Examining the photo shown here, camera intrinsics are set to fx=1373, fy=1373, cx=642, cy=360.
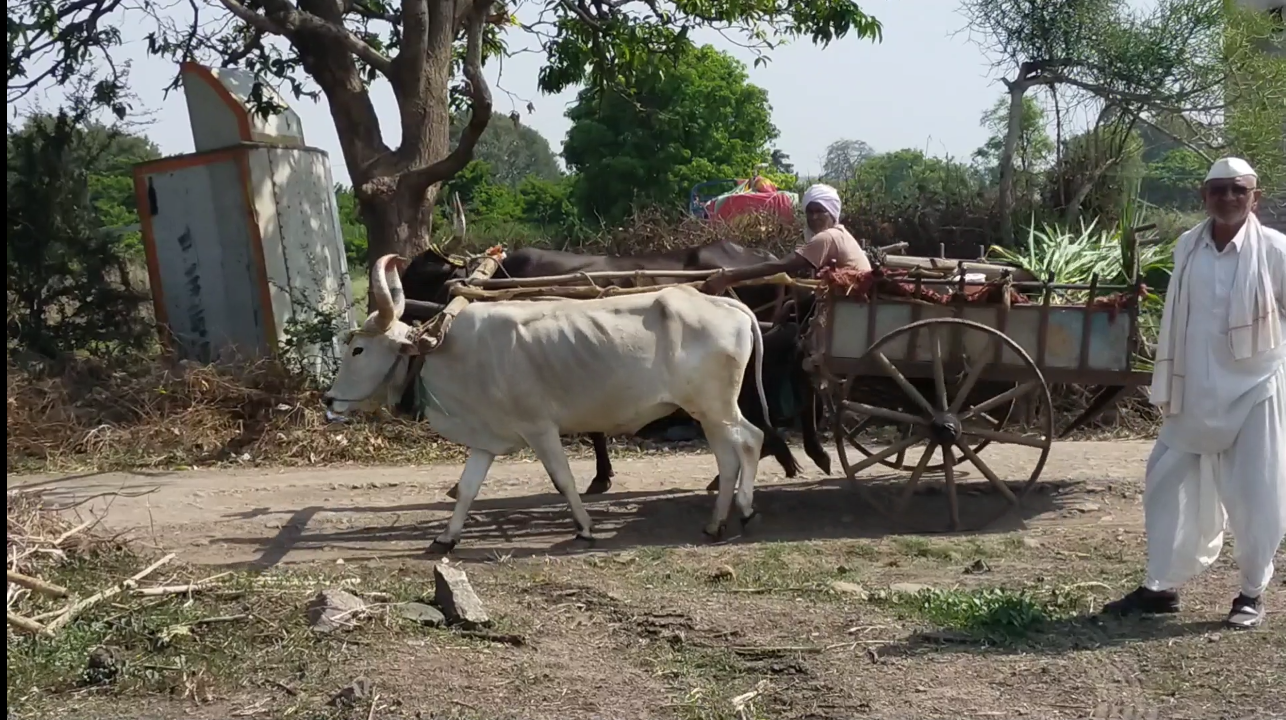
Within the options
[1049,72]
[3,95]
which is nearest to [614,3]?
[1049,72]

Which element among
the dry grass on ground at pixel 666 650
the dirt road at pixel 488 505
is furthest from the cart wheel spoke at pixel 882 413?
Result: the dry grass on ground at pixel 666 650

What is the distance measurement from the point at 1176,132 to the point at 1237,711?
412 inches

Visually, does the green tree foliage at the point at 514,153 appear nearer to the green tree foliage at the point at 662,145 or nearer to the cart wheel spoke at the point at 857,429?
the green tree foliage at the point at 662,145

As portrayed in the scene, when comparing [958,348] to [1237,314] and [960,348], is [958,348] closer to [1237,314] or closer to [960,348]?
[960,348]

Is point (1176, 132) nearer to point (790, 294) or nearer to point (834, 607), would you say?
point (790, 294)

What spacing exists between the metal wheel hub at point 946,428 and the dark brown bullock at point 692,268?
1032mm

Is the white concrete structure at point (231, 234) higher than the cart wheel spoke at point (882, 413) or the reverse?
higher

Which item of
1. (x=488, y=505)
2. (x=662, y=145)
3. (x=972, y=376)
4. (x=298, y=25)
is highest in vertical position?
(x=298, y=25)

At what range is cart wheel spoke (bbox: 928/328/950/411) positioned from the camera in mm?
7480

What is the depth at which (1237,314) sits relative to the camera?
520 centimetres

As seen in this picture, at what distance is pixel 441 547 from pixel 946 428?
2.80 meters

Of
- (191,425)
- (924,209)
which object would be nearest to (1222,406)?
(191,425)

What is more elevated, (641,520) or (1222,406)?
(1222,406)

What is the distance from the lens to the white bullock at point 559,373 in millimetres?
7414
